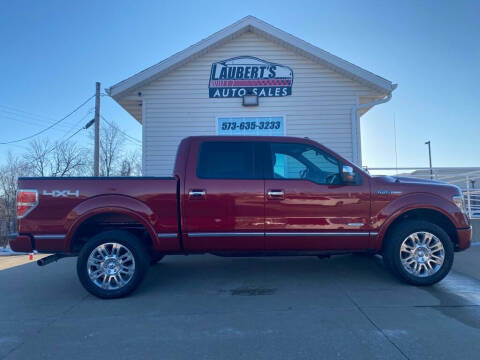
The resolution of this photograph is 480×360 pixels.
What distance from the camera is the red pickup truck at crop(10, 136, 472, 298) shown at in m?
4.19

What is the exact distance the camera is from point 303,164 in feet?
15.2

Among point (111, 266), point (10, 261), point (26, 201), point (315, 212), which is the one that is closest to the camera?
point (26, 201)

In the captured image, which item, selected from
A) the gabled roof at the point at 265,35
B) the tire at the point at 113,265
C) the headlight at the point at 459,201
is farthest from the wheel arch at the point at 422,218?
the gabled roof at the point at 265,35

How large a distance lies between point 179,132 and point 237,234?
16.8 ft

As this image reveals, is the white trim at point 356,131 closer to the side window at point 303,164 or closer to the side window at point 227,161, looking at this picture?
the side window at point 303,164

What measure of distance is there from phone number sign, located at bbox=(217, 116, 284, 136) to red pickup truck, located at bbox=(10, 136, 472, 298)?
425cm

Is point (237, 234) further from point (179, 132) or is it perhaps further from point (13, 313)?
point (179, 132)

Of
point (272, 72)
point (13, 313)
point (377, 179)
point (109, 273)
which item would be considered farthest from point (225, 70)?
point (13, 313)

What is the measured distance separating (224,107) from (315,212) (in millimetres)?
5243

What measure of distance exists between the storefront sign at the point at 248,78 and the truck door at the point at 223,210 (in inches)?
194

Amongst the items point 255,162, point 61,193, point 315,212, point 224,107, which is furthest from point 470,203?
point 61,193

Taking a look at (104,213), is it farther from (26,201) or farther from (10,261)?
(10,261)

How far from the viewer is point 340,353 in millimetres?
2793

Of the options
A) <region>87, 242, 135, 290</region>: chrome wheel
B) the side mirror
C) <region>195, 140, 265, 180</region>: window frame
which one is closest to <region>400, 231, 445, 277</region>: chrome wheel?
the side mirror
